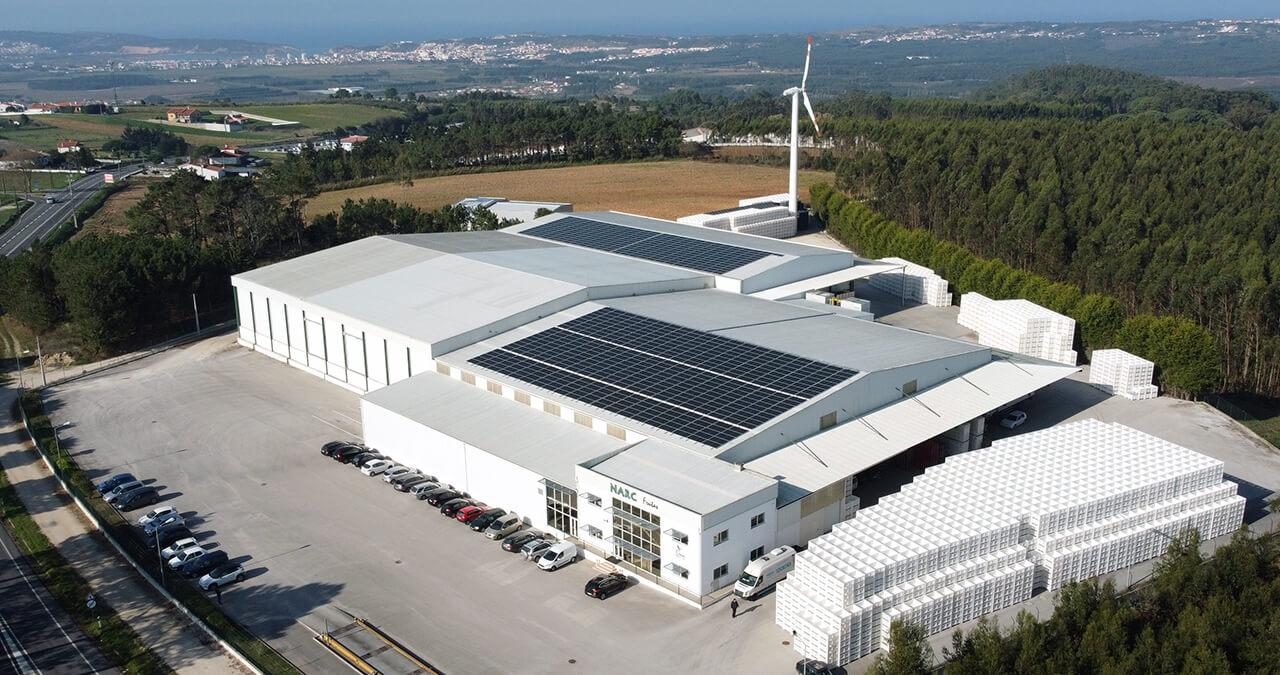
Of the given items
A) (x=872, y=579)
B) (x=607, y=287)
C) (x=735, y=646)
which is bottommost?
(x=735, y=646)

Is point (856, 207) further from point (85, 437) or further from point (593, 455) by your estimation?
point (85, 437)

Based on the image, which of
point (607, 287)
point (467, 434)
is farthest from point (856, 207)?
point (467, 434)

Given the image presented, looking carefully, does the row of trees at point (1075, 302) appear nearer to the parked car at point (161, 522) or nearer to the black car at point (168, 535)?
the black car at point (168, 535)

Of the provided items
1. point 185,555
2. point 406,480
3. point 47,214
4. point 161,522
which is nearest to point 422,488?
point 406,480

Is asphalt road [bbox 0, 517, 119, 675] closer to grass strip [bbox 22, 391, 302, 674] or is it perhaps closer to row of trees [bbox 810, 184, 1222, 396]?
grass strip [bbox 22, 391, 302, 674]

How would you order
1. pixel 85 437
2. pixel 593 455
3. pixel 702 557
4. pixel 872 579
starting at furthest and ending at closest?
pixel 85 437 → pixel 593 455 → pixel 702 557 → pixel 872 579
